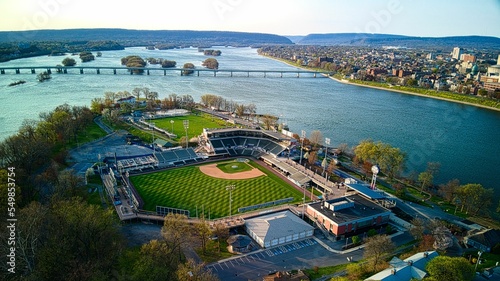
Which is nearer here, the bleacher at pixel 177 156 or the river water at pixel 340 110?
the bleacher at pixel 177 156

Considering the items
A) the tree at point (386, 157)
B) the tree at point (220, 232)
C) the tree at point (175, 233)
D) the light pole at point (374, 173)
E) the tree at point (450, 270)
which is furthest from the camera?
the tree at point (386, 157)

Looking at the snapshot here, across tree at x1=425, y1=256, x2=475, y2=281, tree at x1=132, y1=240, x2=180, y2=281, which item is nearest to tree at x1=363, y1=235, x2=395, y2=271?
tree at x1=425, y1=256, x2=475, y2=281

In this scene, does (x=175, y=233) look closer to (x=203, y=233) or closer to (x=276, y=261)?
(x=203, y=233)

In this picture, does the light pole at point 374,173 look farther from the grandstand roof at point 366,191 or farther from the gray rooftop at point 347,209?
the gray rooftop at point 347,209

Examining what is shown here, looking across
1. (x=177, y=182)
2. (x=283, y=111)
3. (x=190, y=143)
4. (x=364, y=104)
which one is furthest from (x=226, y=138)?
(x=364, y=104)

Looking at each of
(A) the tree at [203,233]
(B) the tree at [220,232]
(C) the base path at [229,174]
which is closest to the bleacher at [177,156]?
(C) the base path at [229,174]

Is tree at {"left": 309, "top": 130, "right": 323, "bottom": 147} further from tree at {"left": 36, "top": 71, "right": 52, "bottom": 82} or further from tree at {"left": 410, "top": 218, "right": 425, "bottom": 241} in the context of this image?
tree at {"left": 36, "top": 71, "right": 52, "bottom": 82}
